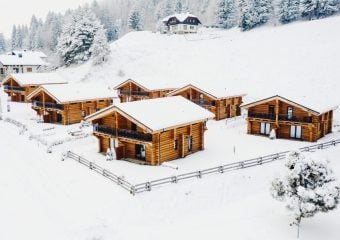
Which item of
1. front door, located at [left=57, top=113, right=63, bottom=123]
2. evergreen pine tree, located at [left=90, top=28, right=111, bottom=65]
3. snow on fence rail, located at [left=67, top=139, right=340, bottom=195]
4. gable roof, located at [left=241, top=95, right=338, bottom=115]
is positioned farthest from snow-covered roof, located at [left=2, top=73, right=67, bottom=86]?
gable roof, located at [left=241, top=95, right=338, bottom=115]

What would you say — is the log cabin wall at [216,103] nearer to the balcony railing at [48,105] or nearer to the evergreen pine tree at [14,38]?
the balcony railing at [48,105]

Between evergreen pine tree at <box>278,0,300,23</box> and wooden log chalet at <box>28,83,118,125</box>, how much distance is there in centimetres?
6066

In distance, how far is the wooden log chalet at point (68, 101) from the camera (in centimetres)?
4875

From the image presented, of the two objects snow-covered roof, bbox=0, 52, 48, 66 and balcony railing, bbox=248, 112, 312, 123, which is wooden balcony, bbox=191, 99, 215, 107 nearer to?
balcony railing, bbox=248, 112, 312, 123

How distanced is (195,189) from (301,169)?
890 centimetres

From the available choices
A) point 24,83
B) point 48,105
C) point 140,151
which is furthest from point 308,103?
point 24,83

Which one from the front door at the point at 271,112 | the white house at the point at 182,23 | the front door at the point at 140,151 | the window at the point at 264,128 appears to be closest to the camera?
the front door at the point at 140,151

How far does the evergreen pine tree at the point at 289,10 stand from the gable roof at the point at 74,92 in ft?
199

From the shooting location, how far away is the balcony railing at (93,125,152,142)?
32156 millimetres

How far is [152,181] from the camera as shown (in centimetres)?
2706

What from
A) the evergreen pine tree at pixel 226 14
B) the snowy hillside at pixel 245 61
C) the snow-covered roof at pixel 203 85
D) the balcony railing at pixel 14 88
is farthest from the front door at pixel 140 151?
the evergreen pine tree at pixel 226 14

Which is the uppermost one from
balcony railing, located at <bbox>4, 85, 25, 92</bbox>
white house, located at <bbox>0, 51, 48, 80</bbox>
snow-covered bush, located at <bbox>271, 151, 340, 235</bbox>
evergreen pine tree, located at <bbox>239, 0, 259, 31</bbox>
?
evergreen pine tree, located at <bbox>239, 0, 259, 31</bbox>

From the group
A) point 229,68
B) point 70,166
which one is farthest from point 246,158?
point 229,68

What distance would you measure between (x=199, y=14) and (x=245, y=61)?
102m
